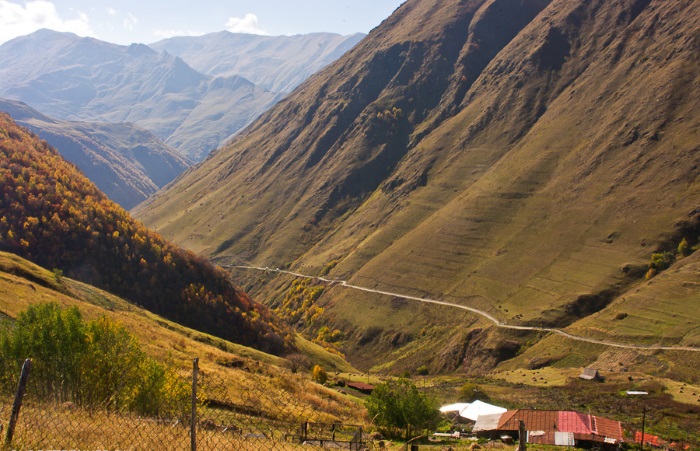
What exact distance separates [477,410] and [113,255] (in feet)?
346

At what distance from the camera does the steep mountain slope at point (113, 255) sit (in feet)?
428

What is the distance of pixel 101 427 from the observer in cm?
1864

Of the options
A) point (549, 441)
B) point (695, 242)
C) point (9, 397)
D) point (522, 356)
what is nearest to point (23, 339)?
point (9, 397)

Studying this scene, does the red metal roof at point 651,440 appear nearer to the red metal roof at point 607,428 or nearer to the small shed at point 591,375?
the red metal roof at point 607,428

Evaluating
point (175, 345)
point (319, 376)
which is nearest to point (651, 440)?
point (319, 376)

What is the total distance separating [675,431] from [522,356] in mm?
64380

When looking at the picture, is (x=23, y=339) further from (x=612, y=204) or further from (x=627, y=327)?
(x=612, y=204)

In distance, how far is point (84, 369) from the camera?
28.0m

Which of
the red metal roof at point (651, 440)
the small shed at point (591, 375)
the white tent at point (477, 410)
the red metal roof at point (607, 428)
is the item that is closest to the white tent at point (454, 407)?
the white tent at point (477, 410)

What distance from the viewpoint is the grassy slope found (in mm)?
50953

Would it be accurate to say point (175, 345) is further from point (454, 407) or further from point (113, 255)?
point (113, 255)

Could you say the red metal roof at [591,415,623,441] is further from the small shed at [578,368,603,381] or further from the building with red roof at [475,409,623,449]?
the small shed at [578,368,603,381]

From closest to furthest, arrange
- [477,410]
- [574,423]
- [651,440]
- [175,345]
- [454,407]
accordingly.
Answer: [651,440] < [574,423] < [477,410] < [175,345] < [454,407]

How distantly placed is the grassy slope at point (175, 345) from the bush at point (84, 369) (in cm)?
584
